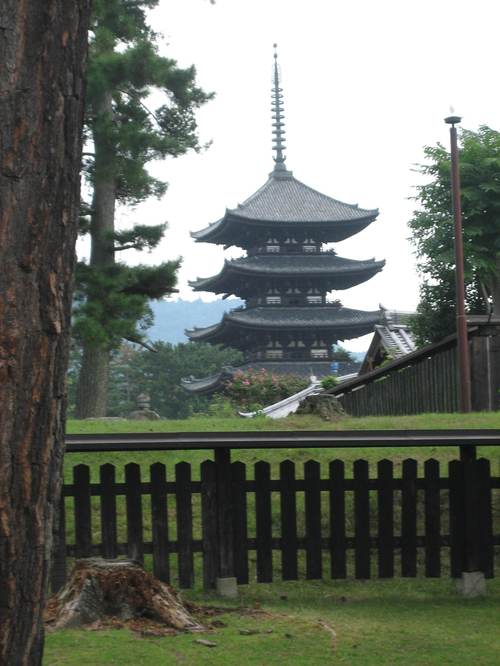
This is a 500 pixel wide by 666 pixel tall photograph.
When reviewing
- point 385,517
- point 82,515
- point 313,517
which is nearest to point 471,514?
point 385,517

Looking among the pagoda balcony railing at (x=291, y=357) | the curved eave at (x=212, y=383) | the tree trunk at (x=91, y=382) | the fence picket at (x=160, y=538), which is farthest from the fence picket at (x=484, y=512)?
the pagoda balcony railing at (x=291, y=357)

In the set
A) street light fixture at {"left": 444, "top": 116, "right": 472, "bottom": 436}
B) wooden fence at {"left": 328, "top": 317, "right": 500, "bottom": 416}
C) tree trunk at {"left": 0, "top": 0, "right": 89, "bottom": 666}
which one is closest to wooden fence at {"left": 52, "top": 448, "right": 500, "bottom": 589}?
tree trunk at {"left": 0, "top": 0, "right": 89, "bottom": 666}

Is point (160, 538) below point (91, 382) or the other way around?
below

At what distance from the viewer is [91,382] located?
22891 millimetres

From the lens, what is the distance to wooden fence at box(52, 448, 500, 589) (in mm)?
8320

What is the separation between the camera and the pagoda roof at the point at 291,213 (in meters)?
47.5

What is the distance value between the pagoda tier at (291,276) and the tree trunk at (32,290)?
139 ft

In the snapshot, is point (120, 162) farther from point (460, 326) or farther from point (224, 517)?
point (224, 517)

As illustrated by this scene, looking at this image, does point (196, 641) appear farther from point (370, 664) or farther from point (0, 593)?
point (0, 593)

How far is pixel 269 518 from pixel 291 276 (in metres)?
38.9

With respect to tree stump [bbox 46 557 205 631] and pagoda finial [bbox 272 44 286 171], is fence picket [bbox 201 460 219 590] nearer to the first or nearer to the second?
tree stump [bbox 46 557 205 631]

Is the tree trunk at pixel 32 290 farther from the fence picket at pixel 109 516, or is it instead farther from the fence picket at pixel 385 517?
the fence picket at pixel 385 517

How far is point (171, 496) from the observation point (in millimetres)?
11148

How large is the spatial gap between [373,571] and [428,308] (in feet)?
67.0
